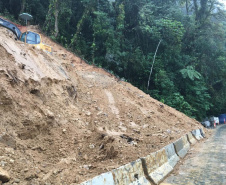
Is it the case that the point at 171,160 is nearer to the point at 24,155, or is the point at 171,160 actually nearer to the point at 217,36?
the point at 24,155

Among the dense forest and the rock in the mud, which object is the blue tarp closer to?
the dense forest

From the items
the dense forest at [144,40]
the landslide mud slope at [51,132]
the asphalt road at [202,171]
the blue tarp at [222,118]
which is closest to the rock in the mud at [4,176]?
the landslide mud slope at [51,132]

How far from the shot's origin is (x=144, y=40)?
19141mm

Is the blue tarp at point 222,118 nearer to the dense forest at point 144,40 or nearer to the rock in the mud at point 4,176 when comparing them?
the dense forest at point 144,40

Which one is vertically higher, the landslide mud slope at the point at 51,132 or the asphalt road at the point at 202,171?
the landslide mud slope at the point at 51,132

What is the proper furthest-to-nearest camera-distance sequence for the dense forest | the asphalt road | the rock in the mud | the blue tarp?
the blue tarp < the dense forest < the asphalt road < the rock in the mud

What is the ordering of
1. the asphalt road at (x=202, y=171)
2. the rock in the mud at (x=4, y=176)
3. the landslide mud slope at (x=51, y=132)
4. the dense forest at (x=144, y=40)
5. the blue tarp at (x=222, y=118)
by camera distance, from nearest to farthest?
the rock in the mud at (x=4, y=176)
the landslide mud slope at (x=51, y=132)
the asphalt road at (x=202, y=171)
the dense forest at (x=144, y=40)
the blue tarp at (x=222, y=118)

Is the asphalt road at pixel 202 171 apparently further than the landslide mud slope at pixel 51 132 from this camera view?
Yes

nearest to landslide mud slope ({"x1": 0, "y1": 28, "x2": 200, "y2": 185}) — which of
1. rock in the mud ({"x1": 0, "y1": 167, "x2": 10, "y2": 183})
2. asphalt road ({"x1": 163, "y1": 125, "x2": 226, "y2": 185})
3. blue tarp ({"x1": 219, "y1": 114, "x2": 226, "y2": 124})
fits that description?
rock in the mud ({"x1": 0, "y1": 167, "x2": 10, "y2": 183})

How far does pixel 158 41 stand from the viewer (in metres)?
18.7

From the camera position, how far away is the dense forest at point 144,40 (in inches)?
674

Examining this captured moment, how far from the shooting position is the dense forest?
17109 mm

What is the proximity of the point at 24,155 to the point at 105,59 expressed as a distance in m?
14.2

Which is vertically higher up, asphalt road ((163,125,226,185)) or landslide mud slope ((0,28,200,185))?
landslide mud slope ((0,28,200,185))
